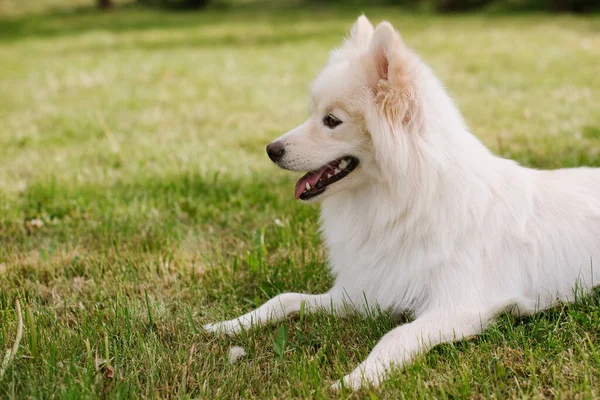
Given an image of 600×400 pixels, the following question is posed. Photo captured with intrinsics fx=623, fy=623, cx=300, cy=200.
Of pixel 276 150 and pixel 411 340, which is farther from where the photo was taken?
pixel 276 150

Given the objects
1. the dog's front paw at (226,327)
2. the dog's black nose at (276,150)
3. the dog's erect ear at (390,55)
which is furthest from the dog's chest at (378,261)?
the dog's erect ear at (390,55)

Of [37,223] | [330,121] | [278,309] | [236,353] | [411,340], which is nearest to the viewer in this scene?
[411,340]

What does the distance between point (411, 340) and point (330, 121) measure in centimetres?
102

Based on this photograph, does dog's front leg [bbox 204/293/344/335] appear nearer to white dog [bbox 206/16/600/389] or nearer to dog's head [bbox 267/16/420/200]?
white dog [bbox 206/16/600/389]

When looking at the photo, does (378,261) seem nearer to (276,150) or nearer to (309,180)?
(309,180)

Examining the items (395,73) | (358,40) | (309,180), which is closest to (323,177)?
(309,180)

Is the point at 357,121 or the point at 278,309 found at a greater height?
the point at 357,121

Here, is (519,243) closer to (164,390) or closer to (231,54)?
(164,390)

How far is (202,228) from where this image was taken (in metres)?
4.20

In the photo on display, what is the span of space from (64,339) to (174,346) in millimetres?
471

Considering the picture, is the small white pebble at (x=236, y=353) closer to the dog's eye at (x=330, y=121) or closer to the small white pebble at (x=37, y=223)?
the dog's eye at (x=330, y=121)

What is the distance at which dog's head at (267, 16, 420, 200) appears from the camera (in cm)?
256

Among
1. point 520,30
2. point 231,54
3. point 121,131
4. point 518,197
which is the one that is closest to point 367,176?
point 518,197

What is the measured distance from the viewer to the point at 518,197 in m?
2.87
